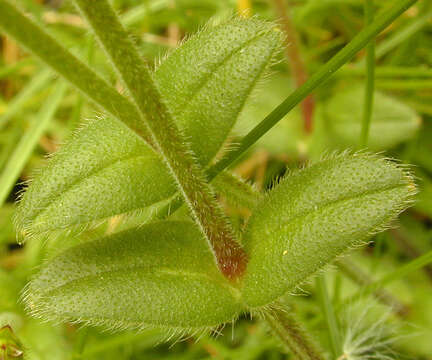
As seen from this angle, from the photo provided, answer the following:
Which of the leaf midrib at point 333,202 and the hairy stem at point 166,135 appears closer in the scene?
the hairy stem at point 166,135

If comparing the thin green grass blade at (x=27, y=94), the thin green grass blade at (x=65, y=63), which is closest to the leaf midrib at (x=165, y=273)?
the thin green grass blade at (x=65, y=63)

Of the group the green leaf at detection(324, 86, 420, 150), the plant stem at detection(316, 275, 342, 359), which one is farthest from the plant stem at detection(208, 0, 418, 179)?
the green leaf at detection(324, 86, 420, 150)

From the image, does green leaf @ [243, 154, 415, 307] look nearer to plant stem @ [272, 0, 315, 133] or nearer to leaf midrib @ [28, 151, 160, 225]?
leaf midrib @ [28, 151, 160, 225]

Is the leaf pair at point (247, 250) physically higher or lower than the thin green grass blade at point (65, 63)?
lower

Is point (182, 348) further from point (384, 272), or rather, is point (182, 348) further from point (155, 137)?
point (155, 137)

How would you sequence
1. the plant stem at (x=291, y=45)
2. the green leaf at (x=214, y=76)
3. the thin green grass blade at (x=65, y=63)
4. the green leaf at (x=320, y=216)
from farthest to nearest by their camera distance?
the plant stem at (x=291, y=45)
the green leaf at (x=214, y=76)
the green leaf at (x=320, y=216)
the thin green grass blade at (x=65, y=63)

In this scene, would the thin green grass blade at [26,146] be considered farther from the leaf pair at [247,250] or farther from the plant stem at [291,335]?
the plant stem at [291,335]
